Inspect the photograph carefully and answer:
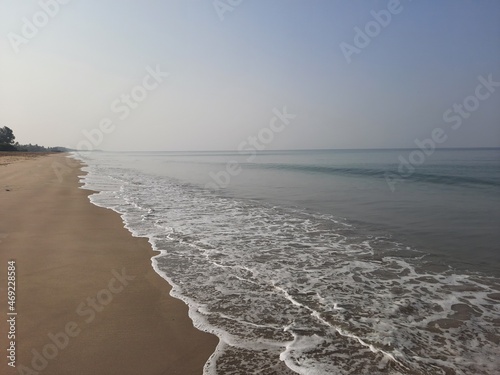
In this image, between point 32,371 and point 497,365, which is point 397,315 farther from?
point 32,371

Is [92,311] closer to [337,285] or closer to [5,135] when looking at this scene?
[337,285]

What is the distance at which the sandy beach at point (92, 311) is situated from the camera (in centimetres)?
A: 335

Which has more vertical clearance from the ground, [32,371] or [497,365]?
[497,365]

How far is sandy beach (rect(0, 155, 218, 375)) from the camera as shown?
335cm

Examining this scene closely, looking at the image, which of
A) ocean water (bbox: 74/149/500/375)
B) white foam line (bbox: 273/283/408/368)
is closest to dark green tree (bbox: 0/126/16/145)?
ocean water (bbox: 74/149/500/375)

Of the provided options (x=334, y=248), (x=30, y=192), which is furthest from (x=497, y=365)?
(x=30, y=192)

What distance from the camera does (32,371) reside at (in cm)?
319

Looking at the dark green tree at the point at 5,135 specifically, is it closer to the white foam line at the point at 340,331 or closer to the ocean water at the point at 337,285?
the ocean water at the point at 337,285

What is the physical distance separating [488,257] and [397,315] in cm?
408

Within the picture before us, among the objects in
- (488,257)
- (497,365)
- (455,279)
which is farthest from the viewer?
(488,257)

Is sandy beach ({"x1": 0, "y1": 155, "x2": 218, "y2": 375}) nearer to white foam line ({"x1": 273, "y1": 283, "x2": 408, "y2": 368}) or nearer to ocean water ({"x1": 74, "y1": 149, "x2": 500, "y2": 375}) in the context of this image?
ocean water ({"x1": 74, "y1": 149, "x2": 500, "y2": 375})

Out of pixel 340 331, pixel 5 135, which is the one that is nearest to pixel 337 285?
pixel 340 331

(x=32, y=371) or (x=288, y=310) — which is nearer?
(x=32, y=371)

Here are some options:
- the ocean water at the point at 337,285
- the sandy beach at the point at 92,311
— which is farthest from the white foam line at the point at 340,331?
the sandy beach at the point at 92,311
